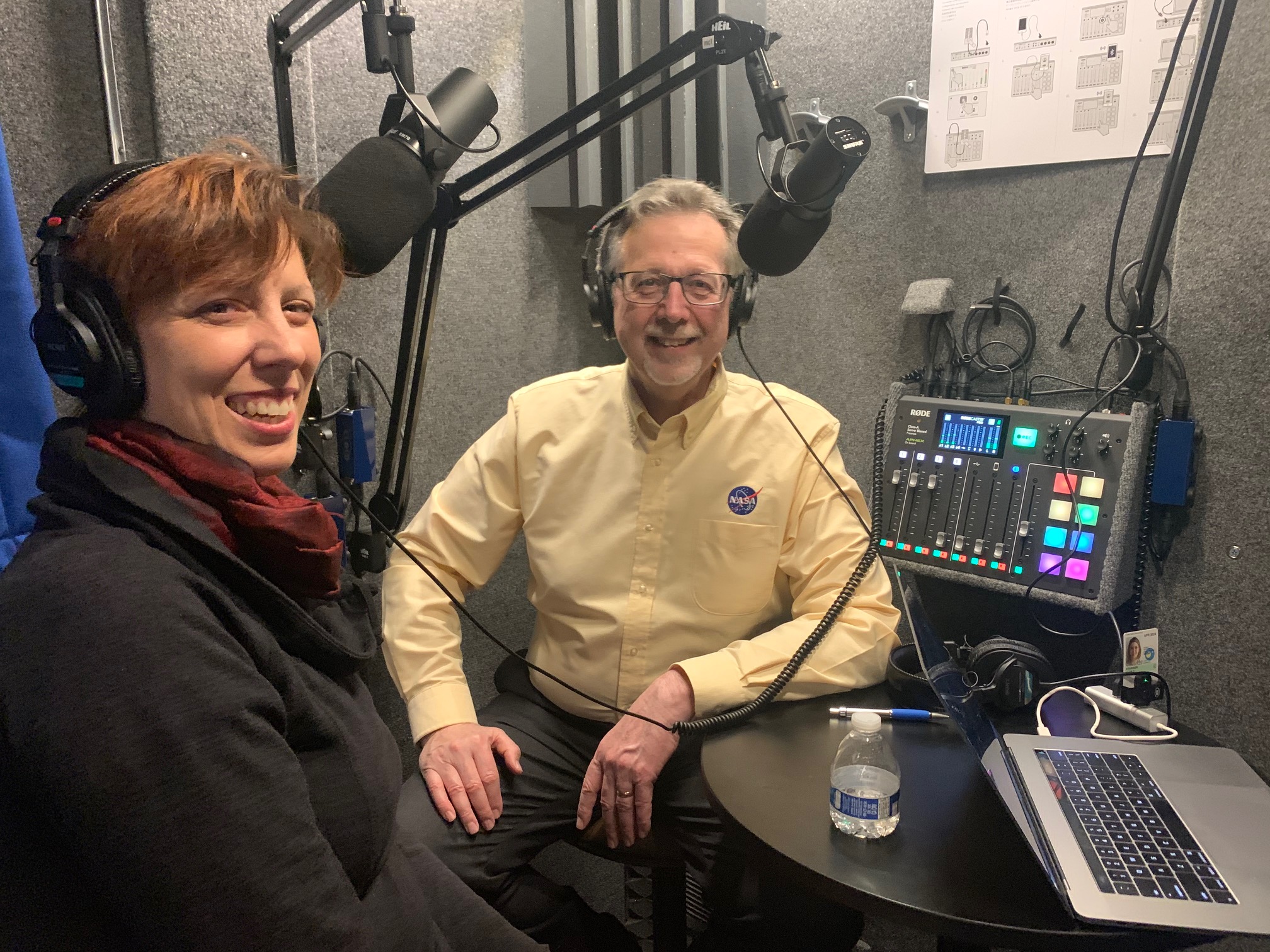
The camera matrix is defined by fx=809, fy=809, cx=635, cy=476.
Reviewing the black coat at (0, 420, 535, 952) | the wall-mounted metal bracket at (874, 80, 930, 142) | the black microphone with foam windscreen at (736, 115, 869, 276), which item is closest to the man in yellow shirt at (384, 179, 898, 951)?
the black microphone with foam windscreen at (736, 115, 869, 276)

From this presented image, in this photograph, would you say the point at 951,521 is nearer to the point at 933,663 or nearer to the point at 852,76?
the point at 933,663

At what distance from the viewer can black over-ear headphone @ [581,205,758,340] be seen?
125cm

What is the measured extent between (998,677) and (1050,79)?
94cm

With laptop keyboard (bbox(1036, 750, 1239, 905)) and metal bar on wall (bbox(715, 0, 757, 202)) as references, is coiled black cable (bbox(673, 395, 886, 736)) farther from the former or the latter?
metal bar on wall (bbox(715, 0, 757, 202))

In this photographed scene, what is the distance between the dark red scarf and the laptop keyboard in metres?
0.73

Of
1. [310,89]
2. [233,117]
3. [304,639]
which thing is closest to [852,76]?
[310,89]

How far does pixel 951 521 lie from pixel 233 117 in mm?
1261

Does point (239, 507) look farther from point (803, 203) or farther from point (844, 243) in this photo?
point (844, 243)

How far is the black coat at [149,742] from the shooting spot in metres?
0.52

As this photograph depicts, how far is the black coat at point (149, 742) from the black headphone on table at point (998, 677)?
0.74 m

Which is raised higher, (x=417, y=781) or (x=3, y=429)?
(x=3, y=429)

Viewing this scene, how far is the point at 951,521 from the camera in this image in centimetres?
129

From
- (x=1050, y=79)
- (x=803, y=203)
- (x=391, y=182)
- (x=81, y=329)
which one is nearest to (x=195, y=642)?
(x=81, y=329)

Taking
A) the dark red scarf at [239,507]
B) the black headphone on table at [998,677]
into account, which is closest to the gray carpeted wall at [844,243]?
the black headphone on table at [998,677]
